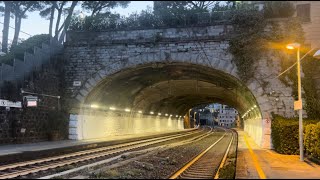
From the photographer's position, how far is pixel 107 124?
32344mm

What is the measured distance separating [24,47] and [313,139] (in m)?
17.5

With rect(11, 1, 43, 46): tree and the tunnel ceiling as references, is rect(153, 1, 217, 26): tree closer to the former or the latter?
the tunnel ceiling

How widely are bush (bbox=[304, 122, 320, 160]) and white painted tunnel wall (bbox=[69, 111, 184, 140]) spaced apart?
1519cm

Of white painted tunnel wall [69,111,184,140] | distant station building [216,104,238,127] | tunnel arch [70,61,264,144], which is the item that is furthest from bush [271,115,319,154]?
distant station building [216,104,238,127]

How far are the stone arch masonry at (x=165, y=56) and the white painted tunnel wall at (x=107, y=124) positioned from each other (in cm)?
96

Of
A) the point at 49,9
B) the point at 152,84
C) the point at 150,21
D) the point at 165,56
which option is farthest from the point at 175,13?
the point at 152,84

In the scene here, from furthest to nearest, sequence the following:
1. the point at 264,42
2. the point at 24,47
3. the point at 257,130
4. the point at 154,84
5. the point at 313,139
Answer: the point at 154,84 < the point at 257,130 < the point at 24,47 < the point at 264,42 < the point at 313,139

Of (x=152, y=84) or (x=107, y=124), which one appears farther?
(x=152, y=84)

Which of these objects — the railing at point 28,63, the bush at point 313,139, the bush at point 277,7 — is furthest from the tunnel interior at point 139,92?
the bush at point 313,139

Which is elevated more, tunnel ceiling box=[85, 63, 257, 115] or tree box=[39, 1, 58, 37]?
tree box=[39, 1, 58, 37]

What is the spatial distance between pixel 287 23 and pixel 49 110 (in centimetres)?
1526

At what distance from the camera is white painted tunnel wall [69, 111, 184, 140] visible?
1052 inches

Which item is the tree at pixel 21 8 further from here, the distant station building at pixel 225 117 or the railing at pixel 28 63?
the distant station building at pixel 225 117

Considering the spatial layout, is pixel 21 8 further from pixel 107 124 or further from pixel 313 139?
pixel 313 139
